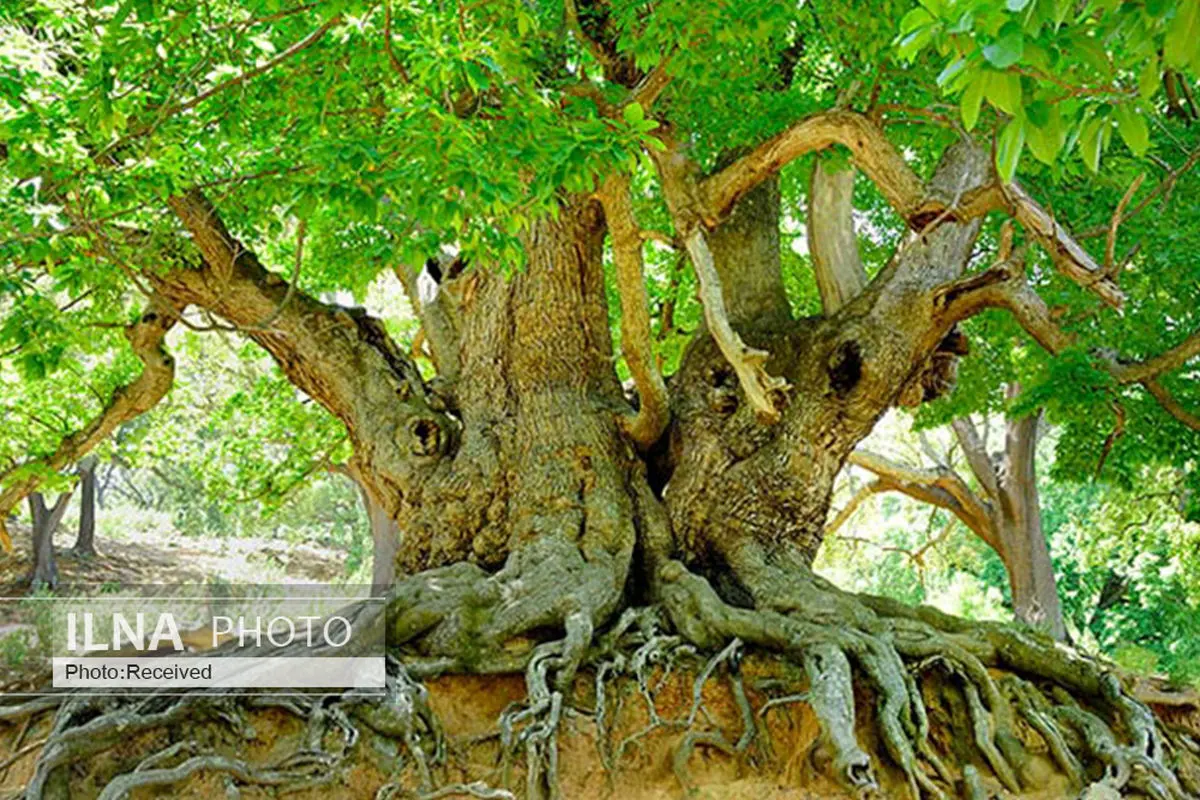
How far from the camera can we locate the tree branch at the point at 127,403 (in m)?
6.58

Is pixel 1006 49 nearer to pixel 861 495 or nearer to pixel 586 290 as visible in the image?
pixel 586 290

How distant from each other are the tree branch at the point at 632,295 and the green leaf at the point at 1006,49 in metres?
3.36

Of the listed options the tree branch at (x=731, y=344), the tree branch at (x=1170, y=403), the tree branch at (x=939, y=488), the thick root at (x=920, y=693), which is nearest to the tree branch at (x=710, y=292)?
the tree branch at (x=731, y=344)

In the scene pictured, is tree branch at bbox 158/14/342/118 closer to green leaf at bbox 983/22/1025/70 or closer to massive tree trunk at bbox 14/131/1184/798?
massive tree trunk at bbox 14/131/1184/798

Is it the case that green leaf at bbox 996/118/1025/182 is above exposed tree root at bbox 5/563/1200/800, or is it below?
above

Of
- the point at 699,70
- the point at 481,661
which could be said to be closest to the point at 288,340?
the point at 481,661

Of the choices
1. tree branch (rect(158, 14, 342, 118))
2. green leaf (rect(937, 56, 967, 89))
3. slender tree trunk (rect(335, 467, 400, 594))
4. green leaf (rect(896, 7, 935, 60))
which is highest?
tree branch (rect(158, 14, 342, 118))

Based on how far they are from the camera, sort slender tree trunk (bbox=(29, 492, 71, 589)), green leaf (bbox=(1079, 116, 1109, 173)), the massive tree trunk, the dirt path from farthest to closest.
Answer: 1. the dirt path
2. slender tree trunk (bbox=(29, 492, 71, 589))
3. the massive tree trunk
4. green leaf (bbox=(1079, 116, 1109, 173))

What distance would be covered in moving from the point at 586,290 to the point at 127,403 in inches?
140

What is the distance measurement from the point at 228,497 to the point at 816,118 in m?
7.47

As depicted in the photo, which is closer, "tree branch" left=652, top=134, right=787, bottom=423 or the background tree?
"tree branch" left=652, top=134, right=787, bottom=423

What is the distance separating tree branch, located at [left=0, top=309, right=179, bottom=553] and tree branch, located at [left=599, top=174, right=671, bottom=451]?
11.1 feet

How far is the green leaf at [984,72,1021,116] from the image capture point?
1479 millimetres

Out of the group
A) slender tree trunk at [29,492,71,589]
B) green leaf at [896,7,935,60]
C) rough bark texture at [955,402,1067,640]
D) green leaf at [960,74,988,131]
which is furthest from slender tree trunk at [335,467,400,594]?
green leaf at [960,74,988,131]
